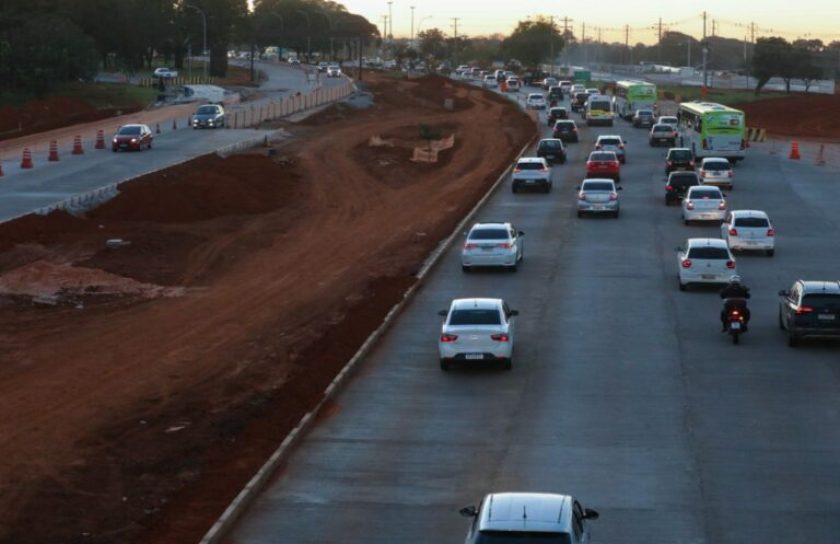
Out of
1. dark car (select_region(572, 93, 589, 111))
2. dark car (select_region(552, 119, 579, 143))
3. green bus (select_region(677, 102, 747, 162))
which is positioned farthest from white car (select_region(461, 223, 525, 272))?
dark car (select_region(572, 93, 589, 111))

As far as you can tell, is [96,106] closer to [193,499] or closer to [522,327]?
[522,327]

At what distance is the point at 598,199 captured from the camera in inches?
2136

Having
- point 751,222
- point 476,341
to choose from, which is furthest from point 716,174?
point 476,341

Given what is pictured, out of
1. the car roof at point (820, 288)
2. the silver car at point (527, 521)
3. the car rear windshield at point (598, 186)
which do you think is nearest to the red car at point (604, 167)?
the car rear windshield at point (598, 186)

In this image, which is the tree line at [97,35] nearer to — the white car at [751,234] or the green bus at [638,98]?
the green bus at [638,98]

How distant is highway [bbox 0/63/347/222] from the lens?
192ft

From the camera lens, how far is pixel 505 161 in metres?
77.5

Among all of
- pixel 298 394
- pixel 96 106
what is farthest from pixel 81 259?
pixel 96 106

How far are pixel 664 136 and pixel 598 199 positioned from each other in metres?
31.6

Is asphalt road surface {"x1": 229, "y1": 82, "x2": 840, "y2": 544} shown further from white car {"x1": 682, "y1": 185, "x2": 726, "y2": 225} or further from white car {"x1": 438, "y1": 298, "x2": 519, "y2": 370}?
white car {"x1": 682, "y1": 185, "x2": 726, "y2": 225}

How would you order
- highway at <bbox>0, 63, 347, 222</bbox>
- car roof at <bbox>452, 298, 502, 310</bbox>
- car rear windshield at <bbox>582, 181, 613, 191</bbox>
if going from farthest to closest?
highway at <bbox>0, 63, 347, 222</bbox>, car rear windshield at <bbox>582, 181, 613, 191</bbox>, car roof at <bbox>452, 298, 502, 310</bbox>

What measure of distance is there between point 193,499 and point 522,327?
14.4m

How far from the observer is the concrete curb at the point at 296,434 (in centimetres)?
1914

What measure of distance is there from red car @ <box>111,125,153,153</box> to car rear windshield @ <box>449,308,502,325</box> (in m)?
50.4
